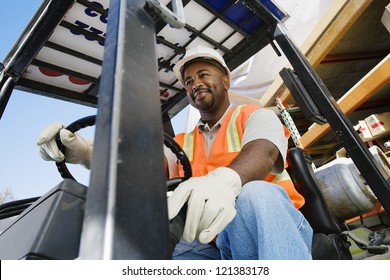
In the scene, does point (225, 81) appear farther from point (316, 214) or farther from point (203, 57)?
point (316, 214)

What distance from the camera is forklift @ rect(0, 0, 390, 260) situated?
477 millimetres

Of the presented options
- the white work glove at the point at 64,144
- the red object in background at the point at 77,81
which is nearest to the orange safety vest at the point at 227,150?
the white work glove at the point at 64,144

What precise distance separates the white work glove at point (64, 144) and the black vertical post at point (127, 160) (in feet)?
3.21

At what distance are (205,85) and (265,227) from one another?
4.30 feet

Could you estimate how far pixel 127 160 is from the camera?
0.51 meters

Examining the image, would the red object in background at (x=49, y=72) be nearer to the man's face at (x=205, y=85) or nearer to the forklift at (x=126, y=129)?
the forklift at (x=126, y=129)

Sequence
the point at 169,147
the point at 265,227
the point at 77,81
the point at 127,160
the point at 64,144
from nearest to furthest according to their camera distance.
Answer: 1. the point at 127,160
2. the point at 265,227
3. the point at 169,147
4. the point at 64,144
5. the point at 77,81

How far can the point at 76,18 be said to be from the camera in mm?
1909

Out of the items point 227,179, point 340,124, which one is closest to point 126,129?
point 227,179

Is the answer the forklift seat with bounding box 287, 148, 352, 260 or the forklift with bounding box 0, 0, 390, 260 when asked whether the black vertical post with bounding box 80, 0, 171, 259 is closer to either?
the forklift with bounding box 0, 0, 390, 260

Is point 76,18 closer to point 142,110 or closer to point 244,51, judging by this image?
point 244,51

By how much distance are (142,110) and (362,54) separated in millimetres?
5179

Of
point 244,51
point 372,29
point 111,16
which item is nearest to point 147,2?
point 111,16
